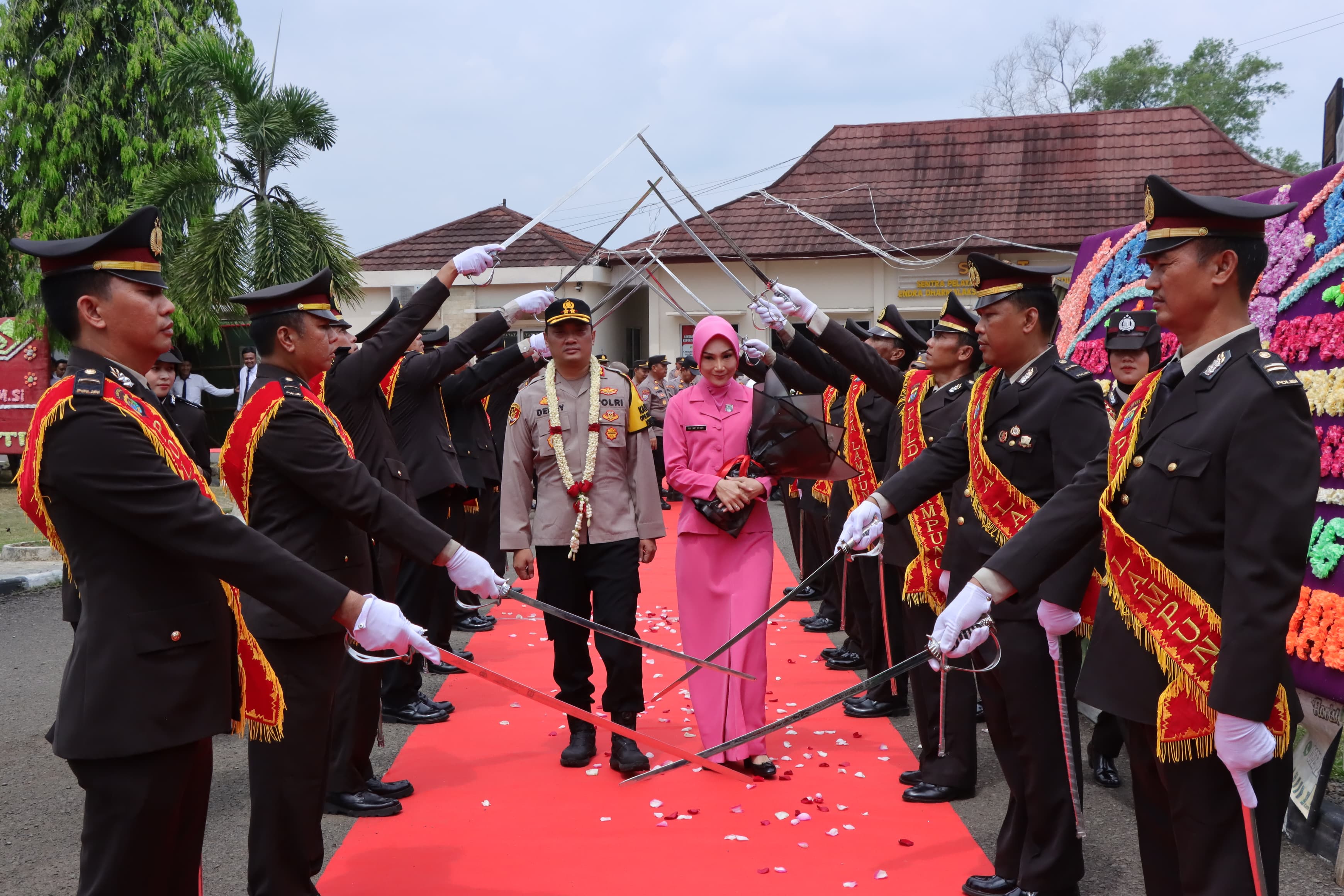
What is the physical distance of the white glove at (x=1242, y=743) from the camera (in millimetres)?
2129

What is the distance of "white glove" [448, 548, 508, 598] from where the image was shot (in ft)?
10.3

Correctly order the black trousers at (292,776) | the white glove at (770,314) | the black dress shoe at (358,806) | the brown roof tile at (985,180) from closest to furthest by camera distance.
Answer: the black trousers at (292,776) → the black dress shoe at (358,806) → the white glove at (770,314) → the brown roof tile at (985,180)

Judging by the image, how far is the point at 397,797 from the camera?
4.37 m

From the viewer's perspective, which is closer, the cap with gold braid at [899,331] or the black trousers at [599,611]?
the black trousers at [599,611]

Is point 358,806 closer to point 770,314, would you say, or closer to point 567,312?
point 567,312

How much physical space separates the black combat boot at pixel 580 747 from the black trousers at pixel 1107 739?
2.13 meters

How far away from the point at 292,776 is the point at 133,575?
0.99 metres

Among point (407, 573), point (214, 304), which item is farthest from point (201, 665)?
point (214, 304)

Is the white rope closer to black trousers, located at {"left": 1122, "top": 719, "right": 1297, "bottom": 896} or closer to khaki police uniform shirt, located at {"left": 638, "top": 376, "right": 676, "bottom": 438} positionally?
khaki police uniform shirt, located at {"left": 638, "top": 376, "right": 676, "bottom": 438}

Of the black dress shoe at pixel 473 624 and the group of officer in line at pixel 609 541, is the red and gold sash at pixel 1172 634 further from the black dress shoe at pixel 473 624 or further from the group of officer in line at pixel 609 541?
the black dress shoe at pixel 473 624

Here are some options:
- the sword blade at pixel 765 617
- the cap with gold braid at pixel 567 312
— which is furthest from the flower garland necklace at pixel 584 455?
the sword blade at pixel 765 617

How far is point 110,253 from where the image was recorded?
7.95 ft

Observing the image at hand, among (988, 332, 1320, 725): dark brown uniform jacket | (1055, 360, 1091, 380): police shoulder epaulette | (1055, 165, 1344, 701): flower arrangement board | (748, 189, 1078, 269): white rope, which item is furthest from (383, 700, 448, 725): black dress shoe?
(748, 189, 1078, 269): white rope

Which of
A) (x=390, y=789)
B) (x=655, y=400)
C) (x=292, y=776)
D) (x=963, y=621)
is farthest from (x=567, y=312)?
(x=655, y=400)
